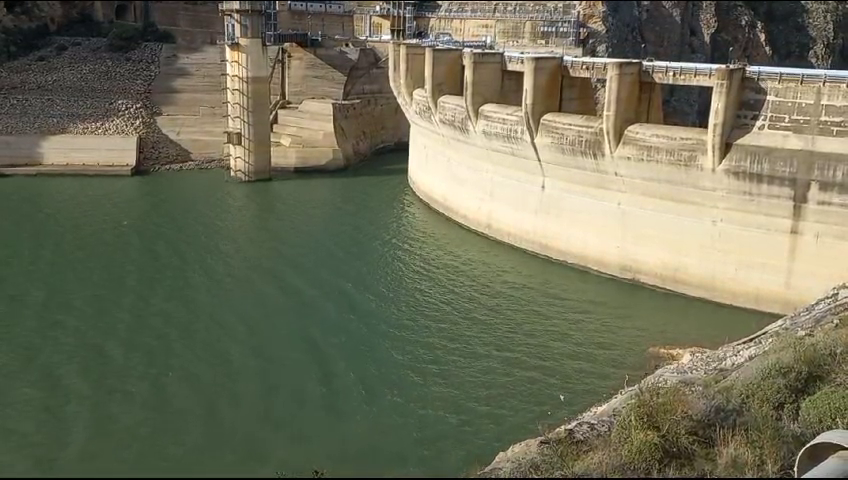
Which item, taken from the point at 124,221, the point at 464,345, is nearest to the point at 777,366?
the point at 464,345

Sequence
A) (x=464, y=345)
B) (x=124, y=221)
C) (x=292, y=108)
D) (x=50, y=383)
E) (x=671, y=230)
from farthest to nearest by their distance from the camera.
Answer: (x=292, y=108), (x=124, y=221), (x=671, y=230), (x=464, y=345), (x=50, y=383)

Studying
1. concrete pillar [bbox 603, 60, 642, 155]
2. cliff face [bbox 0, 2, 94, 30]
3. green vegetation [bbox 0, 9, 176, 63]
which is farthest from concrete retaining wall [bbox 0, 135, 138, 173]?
concrete pillar [bbox 603, 60, 642, 155]

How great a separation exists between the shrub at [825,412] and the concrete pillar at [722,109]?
959 centimetres

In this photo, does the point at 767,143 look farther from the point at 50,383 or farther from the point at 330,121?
the point at 330,121

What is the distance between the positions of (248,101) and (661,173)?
664 inches

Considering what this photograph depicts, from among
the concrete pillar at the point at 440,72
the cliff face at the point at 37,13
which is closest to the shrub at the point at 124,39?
the cliff face at the point at 37,13

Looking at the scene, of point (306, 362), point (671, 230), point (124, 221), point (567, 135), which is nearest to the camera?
point (306, 362)

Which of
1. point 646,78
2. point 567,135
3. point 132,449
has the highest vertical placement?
point 646,78

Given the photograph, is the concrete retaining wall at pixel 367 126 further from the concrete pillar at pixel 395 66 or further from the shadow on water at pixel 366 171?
the concrete pillar at pixel 395 66

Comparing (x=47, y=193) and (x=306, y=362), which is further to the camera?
(x=47, y=193)

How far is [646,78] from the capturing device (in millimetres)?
20906

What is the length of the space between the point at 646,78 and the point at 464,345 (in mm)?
9457

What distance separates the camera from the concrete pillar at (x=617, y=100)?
20.1m

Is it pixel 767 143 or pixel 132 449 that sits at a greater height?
pixel 767 143
